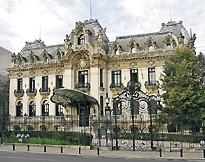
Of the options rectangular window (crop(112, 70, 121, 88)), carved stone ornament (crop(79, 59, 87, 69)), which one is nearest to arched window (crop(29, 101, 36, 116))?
carved stone ornament (crop(79, 59, 87, 69))

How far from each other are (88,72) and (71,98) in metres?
5.26

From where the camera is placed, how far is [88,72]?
37.1m

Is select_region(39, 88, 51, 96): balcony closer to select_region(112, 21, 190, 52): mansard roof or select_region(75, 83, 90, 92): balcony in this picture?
select_region(75, 83, 90, 92): balcony

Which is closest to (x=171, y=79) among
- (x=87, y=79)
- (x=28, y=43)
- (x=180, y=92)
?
(x=180, y=92)

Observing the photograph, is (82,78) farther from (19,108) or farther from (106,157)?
(106,157)

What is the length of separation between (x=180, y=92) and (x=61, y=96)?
15.9 m

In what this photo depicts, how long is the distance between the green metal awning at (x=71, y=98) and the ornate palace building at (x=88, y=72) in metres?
0.77

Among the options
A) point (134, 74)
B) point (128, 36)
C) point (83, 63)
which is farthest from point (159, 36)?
point (83, 63)

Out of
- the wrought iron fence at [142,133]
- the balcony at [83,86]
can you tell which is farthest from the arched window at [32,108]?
the balcony at [83,86]

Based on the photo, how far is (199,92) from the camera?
86.7 feet

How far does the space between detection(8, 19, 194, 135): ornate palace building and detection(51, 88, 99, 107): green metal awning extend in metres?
0.77

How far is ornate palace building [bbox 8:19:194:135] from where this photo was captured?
34.6m

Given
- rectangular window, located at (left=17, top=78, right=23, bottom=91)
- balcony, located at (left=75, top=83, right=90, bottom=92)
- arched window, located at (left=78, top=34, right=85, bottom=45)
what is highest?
arched window, located at (left=78, top=34, right=85, bottom=45)

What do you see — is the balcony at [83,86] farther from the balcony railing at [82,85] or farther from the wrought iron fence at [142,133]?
the wrought iron fence at [142,133]
